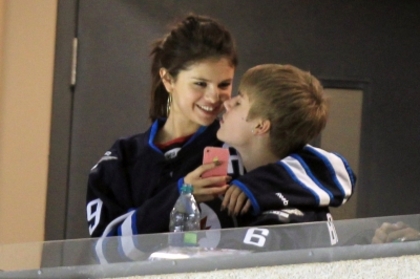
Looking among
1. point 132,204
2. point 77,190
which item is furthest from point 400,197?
point 132,204

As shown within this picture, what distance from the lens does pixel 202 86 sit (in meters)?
1.37

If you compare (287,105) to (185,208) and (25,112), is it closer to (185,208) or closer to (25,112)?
(185,208)

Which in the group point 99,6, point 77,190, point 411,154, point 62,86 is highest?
point 99,6

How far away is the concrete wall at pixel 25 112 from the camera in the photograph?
207cm

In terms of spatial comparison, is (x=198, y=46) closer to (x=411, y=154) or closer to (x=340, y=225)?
(x=340, y=225)

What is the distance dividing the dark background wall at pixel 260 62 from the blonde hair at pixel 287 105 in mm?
888

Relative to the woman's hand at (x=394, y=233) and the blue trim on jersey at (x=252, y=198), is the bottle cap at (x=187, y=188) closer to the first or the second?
the blue trim on jersey at (x=252, y=198)

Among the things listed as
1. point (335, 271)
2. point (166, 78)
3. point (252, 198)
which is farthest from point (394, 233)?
point (166, 78)

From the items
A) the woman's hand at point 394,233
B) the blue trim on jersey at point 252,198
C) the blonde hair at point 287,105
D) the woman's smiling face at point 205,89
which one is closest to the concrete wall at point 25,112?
the woman's smiling face at point 205,89

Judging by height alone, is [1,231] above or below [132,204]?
below

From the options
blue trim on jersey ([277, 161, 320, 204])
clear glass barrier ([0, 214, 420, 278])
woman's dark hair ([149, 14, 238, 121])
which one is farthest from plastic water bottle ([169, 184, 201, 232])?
clear glass barrier ([0, 214, 420, 278])

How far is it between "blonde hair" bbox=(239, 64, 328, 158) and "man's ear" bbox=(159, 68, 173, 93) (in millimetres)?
194

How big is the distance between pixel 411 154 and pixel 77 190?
1.15 metres

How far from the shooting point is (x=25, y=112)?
81.7 inches
